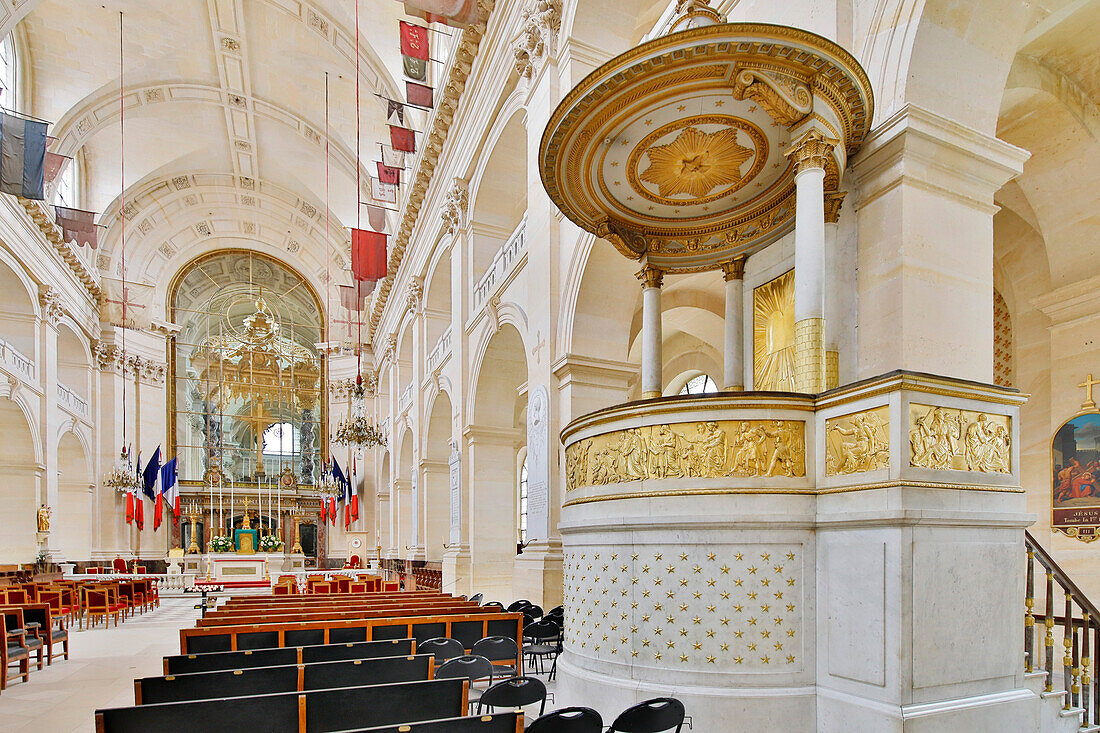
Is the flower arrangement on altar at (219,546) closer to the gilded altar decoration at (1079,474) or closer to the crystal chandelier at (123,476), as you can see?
the crystal chandelier at (123,476)

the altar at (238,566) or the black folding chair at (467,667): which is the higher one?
the black folding chair at (467,667)

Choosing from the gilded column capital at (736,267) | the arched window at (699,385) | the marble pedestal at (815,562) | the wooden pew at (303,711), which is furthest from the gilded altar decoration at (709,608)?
the arched window at (699,385)

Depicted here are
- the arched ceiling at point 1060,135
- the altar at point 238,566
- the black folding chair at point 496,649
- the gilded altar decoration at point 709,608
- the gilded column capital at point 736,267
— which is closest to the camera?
the gilded altar decoration at point 709,608

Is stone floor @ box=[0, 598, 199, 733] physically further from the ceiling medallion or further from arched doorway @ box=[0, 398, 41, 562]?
arched doorway @ box=[0, 398, 41, 562]

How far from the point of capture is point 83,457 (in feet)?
83.6

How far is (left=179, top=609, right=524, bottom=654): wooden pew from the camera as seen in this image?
6.40 metres

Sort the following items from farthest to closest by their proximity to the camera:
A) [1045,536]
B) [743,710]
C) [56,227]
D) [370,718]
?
[56,227] < [1045,536] < [743,710] < [370,718]

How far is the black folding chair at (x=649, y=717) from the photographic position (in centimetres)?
358

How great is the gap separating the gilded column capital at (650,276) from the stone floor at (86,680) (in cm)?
615

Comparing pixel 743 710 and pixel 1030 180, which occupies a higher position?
pixel 1030 180

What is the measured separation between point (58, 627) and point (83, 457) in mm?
18549

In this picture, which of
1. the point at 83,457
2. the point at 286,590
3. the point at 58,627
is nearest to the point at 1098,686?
the point at 58,627

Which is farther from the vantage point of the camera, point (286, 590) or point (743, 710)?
point (286, 590)

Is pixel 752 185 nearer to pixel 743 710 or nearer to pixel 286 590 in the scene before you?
pixel 743 710
